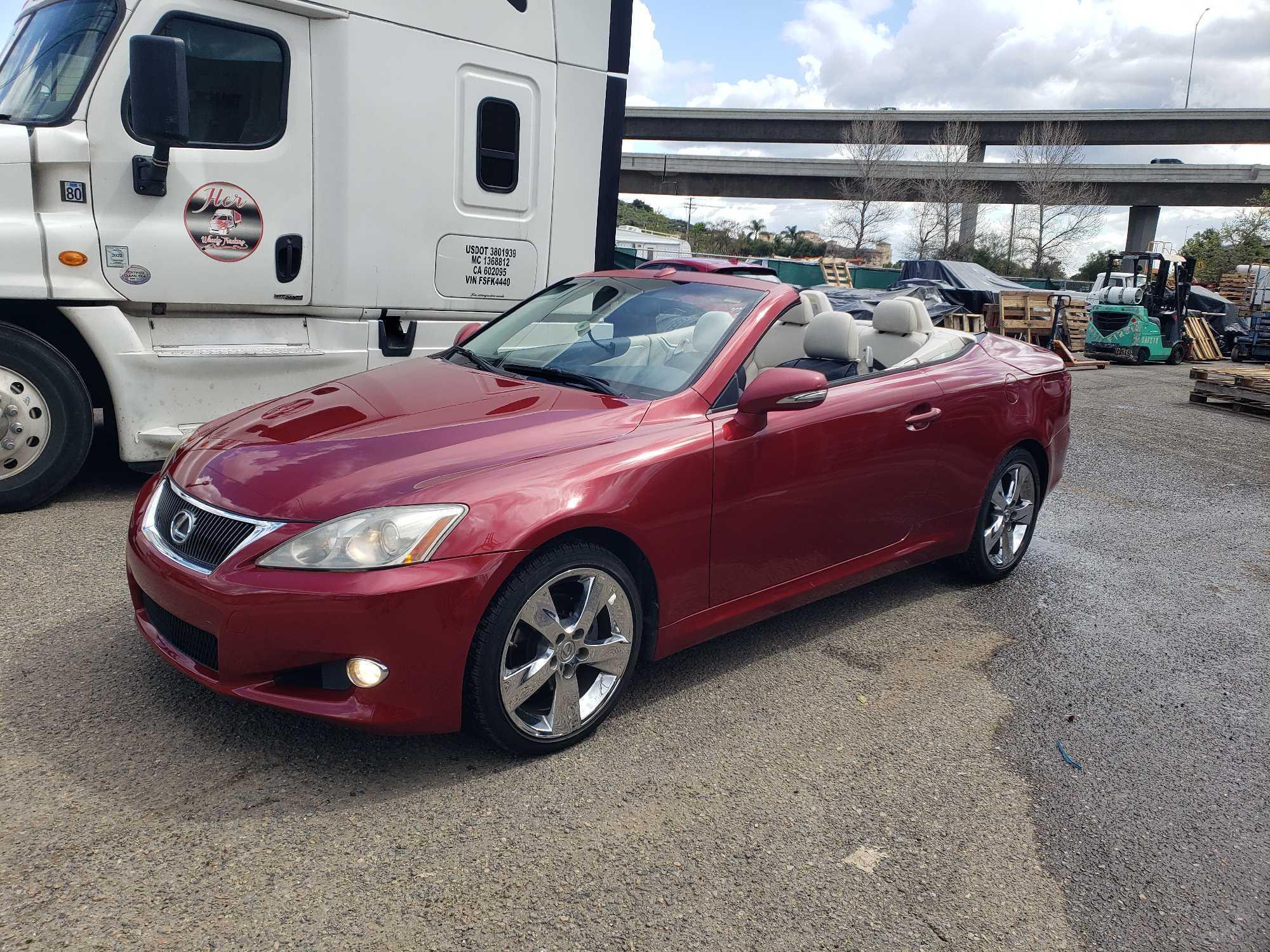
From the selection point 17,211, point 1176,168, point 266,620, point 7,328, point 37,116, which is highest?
point 1176,168

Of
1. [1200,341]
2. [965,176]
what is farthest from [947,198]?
[1200,341]

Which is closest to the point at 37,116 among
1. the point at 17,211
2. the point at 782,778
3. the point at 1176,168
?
the point at 17,211

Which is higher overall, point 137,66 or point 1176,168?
point 1176,168

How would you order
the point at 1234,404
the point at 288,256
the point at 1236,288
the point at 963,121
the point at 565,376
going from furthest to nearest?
the point at 963,121 → the point at 1236,288 → the point at 1234,404 → the point at 288,256 → the point at 565,376

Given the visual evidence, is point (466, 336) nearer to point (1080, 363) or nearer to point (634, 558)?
point (634, 558)

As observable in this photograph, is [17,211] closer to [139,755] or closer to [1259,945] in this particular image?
[139,755]

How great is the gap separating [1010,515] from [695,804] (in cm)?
290

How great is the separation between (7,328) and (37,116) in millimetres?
1053

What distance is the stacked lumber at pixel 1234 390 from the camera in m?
13.5

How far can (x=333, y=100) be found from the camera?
18.7 ft

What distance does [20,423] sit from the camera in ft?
16.9

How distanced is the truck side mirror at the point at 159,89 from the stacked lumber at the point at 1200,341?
2415 cm

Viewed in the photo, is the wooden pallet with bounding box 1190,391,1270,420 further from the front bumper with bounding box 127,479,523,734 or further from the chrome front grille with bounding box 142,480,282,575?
the chrome front grille with bounding box 142,480,282,575

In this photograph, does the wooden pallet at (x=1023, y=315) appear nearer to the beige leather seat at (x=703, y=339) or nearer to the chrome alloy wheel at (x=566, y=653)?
the beige leather seat at (x=703, y=339)
